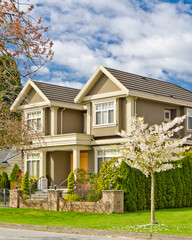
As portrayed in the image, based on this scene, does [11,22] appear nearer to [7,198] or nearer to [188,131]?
[7,198]

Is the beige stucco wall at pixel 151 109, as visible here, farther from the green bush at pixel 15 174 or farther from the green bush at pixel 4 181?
the green bush at pixel 4 181

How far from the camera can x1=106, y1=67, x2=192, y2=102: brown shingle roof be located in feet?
101

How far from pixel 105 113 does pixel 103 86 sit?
78.5 inches

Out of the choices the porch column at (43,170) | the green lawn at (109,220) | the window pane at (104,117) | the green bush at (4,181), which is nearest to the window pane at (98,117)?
the window pane at (104,117)

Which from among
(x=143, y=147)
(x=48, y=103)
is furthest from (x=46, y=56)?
(x=48, y=103)

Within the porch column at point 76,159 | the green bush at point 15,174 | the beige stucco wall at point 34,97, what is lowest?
the green bush at point 15,174

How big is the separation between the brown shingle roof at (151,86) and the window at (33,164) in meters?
9.24

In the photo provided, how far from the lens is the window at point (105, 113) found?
30.6 metres

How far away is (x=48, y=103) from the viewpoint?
110 ft

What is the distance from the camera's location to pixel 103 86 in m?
31.3

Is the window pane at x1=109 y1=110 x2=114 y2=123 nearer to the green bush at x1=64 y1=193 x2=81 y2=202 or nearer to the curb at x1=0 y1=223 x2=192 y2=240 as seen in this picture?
the green bush at x1=64 y1=193 x2=81 y2=202

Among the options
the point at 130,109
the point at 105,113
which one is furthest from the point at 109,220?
the point at 105,113

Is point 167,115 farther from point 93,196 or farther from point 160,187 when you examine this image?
point 93,196

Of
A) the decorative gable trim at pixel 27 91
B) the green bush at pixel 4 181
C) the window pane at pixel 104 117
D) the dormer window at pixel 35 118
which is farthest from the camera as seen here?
the green bush at pixel 4 181
